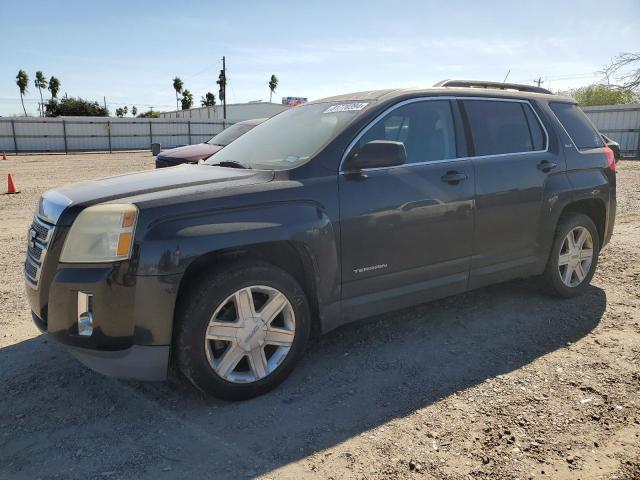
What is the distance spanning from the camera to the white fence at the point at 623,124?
24.3m

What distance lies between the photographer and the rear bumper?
2.80m

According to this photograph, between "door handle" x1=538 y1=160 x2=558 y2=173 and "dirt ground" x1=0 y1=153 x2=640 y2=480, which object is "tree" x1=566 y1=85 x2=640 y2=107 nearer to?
"door handle" x1=538 y1=160 x2=558 y2=173

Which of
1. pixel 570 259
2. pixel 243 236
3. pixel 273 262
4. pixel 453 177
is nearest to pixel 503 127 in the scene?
pixel 453 177

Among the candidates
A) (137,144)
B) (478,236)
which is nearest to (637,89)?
(137,144)

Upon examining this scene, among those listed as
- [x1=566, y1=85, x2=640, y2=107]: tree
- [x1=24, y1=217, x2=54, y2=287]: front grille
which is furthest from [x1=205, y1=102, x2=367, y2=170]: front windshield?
[x1=566, y1=85, x2=640, y2=107]: tree

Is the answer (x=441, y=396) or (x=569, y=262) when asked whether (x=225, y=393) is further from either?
(x=569, y=262)

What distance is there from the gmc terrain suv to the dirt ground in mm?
Answer: 341

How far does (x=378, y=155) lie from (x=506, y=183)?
1.40 metres

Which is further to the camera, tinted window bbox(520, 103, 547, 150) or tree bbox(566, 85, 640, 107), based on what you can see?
tree bbox(566, 85, 640, 107)

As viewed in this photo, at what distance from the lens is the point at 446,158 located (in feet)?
12.9

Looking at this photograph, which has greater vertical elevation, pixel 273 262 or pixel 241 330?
pixel 273 262

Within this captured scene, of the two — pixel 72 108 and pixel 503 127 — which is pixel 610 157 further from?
pixel 72 108

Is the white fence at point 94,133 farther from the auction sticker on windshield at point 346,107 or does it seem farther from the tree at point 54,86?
the tree at point 54,86

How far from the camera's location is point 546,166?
176 inches
